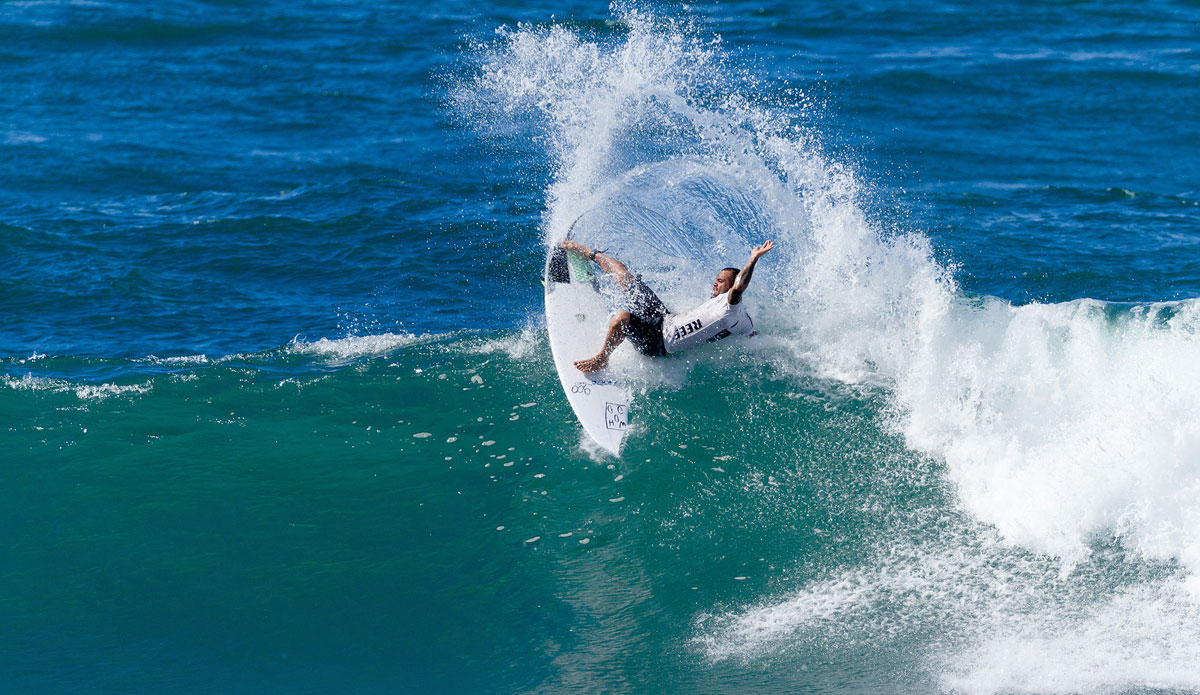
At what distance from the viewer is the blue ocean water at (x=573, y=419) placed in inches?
367

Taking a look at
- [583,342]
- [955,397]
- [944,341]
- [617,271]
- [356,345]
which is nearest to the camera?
[955,397]

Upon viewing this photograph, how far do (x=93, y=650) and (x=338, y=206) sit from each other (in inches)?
399

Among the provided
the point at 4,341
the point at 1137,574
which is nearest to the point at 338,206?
the point at 4,341

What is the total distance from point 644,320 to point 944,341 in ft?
11.2

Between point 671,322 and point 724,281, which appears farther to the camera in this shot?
point 671,322

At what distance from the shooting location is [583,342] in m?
12.7

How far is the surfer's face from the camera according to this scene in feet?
39.3

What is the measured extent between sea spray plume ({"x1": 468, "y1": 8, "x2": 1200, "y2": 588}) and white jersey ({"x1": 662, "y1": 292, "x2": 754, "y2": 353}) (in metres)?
0.95

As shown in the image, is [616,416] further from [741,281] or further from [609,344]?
[741,281]

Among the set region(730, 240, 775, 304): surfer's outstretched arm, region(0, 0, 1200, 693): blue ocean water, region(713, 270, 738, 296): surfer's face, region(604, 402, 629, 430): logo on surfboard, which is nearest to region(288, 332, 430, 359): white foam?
region(0, 0, 1200, 693): blue ocean water

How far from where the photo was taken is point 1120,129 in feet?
70.5

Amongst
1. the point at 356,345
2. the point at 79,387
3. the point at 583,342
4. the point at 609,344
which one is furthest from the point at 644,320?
the point at 79,387

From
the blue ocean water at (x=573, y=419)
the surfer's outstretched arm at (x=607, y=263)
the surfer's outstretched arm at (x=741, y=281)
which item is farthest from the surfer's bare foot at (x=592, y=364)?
the surfer's outstretched arm at (x=741, y=281)

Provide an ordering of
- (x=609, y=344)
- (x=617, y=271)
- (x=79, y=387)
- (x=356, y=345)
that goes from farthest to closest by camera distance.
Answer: (x=356, y=345) < (x=79, y=387) < (x=617, y=271) < (x=609, y=344)
